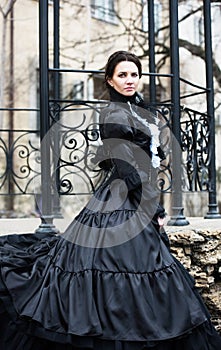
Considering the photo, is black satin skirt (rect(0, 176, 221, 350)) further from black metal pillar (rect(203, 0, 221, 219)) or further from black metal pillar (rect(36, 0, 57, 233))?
black metal pillar (rect(203, 0, 221, 219))

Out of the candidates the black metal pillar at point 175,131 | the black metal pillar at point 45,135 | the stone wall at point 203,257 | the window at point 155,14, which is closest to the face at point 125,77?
the black metal pillar at point 45,135

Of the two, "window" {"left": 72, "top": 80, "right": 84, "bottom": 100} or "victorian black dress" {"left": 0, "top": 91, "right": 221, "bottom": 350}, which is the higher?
"window" {"left": 72, "top": 80, "right": 84, "bottom": 100}

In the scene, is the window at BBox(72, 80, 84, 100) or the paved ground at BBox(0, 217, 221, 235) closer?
the paved ground at BBox(0, 217, 221, 235)

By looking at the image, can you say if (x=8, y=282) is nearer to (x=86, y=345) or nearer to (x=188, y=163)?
(x=86, y=345)

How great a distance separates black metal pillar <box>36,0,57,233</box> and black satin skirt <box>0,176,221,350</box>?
0.61m

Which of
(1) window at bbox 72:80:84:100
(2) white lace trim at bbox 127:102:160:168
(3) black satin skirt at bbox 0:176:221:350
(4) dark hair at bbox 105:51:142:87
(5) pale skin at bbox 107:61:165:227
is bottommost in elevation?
(3) black satin skirt at bbox 0:176:221:350

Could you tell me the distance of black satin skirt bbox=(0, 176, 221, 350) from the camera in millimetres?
2588

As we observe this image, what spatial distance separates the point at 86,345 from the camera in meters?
2.57

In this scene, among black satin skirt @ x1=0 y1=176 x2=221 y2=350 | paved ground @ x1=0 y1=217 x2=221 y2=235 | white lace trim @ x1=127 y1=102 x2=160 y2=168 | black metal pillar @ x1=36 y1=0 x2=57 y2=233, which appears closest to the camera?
black satin skirt @ x1=0 y1=176 x2=221 y2=350

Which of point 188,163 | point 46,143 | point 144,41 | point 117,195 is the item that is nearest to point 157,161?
point 117,195

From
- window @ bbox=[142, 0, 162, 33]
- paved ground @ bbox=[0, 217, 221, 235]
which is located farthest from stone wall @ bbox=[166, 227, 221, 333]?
window @ bbox=[142, 0, 162, 33]

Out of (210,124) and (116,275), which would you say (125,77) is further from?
(210,124)

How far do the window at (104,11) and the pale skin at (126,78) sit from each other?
10.1m

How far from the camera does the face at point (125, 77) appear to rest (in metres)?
2.96
